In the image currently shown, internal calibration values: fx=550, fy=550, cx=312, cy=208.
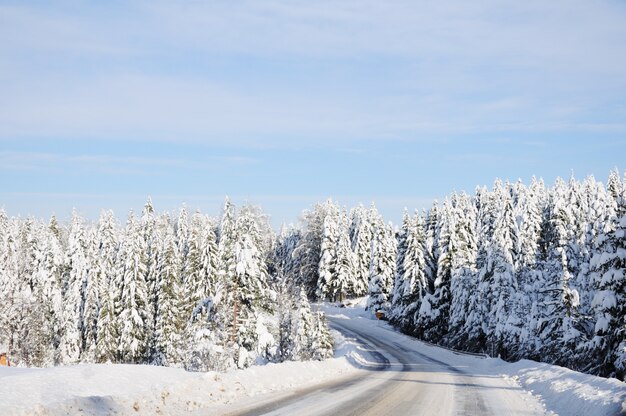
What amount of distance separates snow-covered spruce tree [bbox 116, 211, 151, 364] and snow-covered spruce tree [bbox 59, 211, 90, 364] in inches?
382

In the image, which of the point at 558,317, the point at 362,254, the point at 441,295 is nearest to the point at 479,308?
the point at 441,295

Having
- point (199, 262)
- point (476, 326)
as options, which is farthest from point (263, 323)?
point (476, 326)

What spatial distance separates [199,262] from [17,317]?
59.0 ft

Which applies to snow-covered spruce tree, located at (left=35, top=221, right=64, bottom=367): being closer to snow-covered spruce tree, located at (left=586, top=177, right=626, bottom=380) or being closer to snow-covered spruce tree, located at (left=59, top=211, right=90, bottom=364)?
snow-covered spruce tree, located at (left=59, top=211, right=90, bottom=364)

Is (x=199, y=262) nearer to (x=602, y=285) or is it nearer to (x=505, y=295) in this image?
(x=505, y=295)

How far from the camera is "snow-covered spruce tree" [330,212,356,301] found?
90.9 meters

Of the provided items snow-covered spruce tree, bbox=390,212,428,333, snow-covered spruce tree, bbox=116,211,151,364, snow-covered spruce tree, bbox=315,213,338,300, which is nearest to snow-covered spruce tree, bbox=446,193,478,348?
snow-covered spruce tree, bbox=390,212,428,333

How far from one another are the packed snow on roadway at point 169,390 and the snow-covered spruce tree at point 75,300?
47.2 metres

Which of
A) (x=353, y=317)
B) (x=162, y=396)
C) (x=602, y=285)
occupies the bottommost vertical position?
(x=353, y=317)

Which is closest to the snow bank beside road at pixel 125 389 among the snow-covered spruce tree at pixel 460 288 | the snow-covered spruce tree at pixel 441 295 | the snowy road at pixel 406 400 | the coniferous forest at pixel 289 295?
the snowy road at pixel 406 400

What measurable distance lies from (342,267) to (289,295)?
116 ft

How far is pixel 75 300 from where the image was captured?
62562 millimetres

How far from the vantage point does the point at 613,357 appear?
86.6 feet

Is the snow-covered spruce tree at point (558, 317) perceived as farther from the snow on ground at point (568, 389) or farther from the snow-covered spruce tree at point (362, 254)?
the snow-covered spruce tree at point (362, 254)
